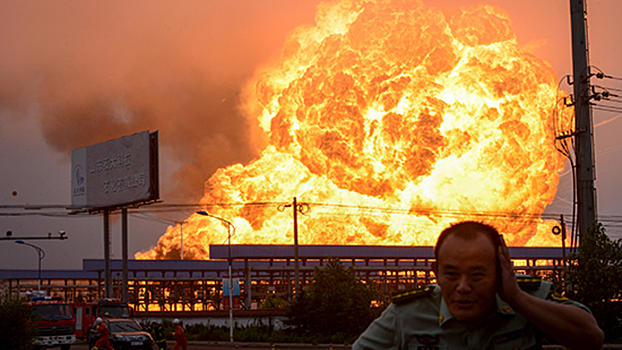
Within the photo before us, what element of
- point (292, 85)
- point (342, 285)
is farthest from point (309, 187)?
point (342, 285)

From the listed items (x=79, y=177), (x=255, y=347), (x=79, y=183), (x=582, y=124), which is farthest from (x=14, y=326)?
(x=79, y=177)

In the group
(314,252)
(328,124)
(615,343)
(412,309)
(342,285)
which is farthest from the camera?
(328,124)

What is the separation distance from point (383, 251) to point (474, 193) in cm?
1183

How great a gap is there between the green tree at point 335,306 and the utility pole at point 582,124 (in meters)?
13.6

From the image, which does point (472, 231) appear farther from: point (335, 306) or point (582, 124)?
point (335, 306)

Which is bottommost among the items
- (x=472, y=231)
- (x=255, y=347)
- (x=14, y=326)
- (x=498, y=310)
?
(x=255, y=347)

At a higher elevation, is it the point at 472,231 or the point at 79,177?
the point at 79,177

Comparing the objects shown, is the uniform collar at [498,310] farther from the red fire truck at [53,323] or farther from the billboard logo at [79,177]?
the billboard logo at [79,177]

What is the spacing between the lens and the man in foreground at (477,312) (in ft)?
8.70

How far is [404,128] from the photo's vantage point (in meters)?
69.2

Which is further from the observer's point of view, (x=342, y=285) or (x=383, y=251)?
(x=383, y=251)

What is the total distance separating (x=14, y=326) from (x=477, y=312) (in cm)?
2351

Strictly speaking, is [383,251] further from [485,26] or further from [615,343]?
[615,343]

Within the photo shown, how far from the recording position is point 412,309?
279cm
